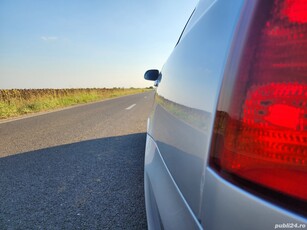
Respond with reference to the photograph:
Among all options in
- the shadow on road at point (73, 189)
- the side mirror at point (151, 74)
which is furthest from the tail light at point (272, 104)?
the side mirror at point (151, 74)

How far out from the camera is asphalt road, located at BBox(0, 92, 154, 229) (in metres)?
2.08

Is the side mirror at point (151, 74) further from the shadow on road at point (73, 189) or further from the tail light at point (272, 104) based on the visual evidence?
the tail light at point (272, 104)

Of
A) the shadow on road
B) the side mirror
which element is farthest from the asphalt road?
the side mirror

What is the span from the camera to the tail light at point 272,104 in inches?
20.6

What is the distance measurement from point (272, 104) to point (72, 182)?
2723 millimetres

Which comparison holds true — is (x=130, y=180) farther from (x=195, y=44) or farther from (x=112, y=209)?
(x=195, y=44)

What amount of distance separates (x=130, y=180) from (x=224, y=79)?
2448 millimetres

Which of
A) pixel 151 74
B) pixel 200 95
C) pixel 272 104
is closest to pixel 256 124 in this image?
pixel 272 104

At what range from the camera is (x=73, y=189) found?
2.66 meters

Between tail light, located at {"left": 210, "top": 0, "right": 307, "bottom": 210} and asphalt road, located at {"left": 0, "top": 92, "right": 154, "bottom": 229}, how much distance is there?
5.32 ft

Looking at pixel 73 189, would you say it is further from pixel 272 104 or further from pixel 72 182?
pixel 272 104

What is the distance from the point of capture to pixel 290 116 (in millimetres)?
528

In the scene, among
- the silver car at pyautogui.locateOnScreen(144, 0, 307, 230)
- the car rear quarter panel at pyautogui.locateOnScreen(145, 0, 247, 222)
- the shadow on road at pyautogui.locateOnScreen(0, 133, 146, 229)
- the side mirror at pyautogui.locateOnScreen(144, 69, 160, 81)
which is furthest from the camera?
the side mirror at pyautogui.locateOnScreen(144, 69, 160, 81)

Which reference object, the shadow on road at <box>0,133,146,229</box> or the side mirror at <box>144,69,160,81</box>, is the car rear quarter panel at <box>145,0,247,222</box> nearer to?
the shadow on road at <box>0,133,146,229</box>
